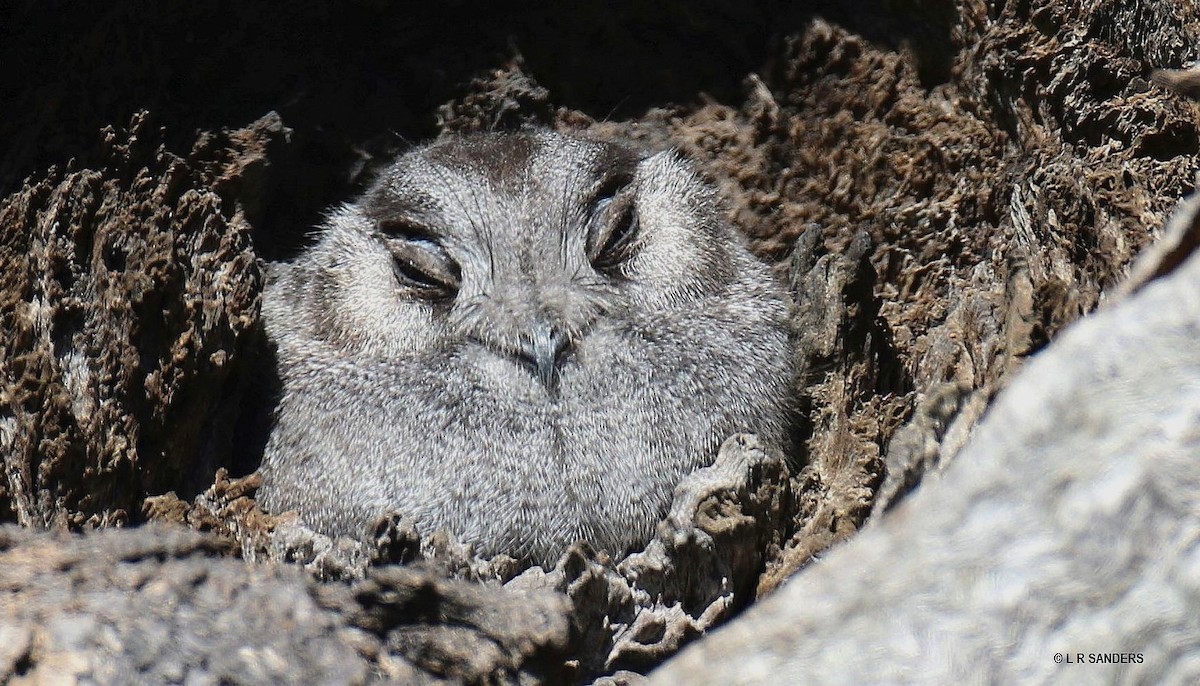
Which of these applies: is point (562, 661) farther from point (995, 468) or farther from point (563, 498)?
point (995, 468)

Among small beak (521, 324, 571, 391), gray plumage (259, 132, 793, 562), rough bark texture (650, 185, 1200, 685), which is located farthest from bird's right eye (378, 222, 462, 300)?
rough bark texture (650, 185, 1200, 685)

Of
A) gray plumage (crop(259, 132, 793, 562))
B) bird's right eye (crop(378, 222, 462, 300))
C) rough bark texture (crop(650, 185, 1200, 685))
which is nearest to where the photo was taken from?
rough bark texture (crop(650, 185, 1200, 685))

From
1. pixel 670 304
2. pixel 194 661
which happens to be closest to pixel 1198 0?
pixel 670 304

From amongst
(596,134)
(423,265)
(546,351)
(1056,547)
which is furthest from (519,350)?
(1056,547)

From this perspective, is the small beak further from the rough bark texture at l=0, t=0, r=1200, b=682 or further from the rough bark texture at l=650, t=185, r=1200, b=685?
the rough bark texture at l=650, t=185, r=1200, b=685

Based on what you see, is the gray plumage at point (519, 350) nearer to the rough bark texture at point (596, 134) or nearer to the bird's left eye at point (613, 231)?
the bird's left eye at point (613, 231)

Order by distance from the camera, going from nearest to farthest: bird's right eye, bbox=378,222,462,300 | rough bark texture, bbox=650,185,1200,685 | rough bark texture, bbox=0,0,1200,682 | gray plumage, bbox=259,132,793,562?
rough bark texture, bbox=650,185,1200,685 → rough bark texture, bbox=0,0,1200,682 → gray plumage, bbox=259,132,793,562 → bird's right eye, bbox=378,222,462,300
